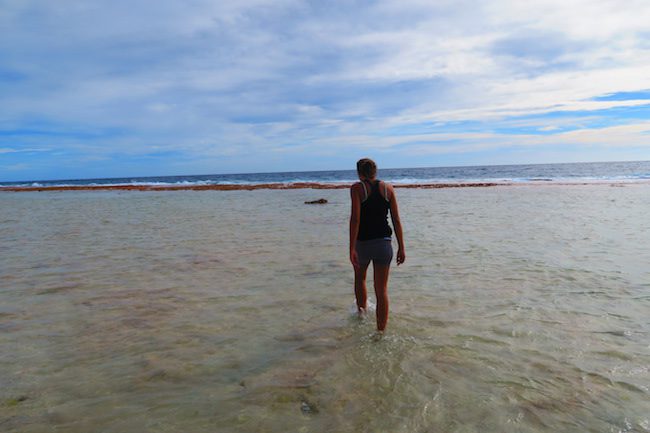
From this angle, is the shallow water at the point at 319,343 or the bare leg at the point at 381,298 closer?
the shallow water at the point at 319,343

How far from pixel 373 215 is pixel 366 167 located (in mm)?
708

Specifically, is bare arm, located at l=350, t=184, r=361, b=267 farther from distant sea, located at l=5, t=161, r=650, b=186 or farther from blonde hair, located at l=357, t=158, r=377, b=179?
distant sea, located at l=5, t=161, r=650, b=186

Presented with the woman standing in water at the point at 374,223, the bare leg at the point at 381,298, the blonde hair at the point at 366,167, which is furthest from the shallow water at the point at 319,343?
the blonde hair at the point at 366,167

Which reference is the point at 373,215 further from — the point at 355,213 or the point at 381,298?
the point at 381,298

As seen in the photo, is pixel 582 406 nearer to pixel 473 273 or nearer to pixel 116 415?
pixel 116 415

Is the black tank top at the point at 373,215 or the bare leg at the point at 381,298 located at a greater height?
the black tank top at the point at 373,215

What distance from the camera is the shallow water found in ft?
13.0

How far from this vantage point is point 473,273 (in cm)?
927

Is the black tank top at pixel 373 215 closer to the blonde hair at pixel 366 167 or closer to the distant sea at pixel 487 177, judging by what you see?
the blonde hair at pixel 366 167

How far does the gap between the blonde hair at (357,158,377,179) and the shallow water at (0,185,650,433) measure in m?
2.33

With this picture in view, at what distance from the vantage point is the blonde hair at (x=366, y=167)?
5.82m

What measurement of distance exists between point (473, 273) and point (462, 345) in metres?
4.10


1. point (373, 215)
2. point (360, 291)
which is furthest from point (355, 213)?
point (360, 291)

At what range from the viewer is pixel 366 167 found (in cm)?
582
